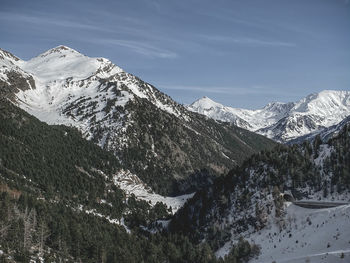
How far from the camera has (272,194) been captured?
115562mm

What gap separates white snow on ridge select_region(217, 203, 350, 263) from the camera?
66312mm

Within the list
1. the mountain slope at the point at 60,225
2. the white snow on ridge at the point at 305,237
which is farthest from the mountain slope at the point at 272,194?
the mountain slope at the point at 60,225

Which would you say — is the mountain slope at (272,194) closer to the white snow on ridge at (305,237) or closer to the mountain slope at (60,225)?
the white snow on ridge at (305,237)

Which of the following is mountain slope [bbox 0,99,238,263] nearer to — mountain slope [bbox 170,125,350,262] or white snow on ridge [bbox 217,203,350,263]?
mountain slope [bbox 170,125,350,262]

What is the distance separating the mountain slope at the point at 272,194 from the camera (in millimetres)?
100688

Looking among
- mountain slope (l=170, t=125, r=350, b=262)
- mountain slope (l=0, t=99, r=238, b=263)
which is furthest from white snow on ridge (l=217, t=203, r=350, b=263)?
mountain slope (l=0, t=99, r=238, b=263)

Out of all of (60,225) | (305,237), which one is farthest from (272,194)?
(60,225)

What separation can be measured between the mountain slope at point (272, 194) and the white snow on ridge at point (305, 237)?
0.38 m

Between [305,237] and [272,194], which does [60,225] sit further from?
[272,194]

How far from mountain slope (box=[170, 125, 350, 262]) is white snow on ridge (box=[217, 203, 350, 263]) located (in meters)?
0.38

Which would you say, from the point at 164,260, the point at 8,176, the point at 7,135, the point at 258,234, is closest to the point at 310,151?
the point at 258,234

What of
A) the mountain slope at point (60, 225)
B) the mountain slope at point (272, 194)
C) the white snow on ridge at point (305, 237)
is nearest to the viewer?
the white snow on ridge at point (305, 237)

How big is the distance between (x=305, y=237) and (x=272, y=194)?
32415mm

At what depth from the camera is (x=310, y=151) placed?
440 ft
